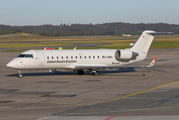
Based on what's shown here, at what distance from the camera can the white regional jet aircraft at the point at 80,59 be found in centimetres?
3177

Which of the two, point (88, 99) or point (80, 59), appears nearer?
point (88, 99)

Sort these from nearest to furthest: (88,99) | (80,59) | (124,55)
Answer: (88,99) < (80,59) < (124,55)

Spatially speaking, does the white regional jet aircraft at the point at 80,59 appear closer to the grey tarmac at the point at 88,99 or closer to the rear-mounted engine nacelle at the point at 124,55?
the rear-mounted engine nacelle at the point at 124,55

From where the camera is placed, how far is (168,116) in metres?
14.9

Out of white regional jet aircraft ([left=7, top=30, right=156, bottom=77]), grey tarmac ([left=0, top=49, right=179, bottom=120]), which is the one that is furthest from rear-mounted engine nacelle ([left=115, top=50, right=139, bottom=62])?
grey tarmac ([left=0, top=49, right=179, bottom=120])

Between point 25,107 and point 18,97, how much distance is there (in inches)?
145

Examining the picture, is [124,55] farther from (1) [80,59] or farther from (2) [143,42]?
(1) [80,59]

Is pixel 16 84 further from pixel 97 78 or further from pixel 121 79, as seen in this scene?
pixel 121 79

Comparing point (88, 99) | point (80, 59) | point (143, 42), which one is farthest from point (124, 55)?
point (88, 99)

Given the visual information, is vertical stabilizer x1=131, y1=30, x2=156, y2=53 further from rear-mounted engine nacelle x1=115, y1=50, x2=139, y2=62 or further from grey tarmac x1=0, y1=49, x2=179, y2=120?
grey tarmac x1=0, y1=49, x2=179, y2=120

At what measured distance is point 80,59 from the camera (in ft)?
109

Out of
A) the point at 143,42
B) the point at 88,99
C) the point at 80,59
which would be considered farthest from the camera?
the point at 143,42

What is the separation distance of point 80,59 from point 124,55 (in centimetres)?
515

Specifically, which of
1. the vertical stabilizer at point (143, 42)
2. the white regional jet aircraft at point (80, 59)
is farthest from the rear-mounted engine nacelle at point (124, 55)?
the vertical stabilizer at point (143, 42)
